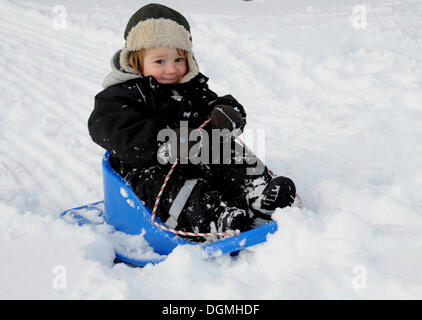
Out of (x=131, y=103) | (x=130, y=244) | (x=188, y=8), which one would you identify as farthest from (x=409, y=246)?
(x=188, y=8)

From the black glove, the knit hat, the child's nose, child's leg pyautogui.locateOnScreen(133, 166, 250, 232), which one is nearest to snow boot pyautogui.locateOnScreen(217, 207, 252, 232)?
child's leg pyautogui.locateOnScreen(133, 166, 250, 232)

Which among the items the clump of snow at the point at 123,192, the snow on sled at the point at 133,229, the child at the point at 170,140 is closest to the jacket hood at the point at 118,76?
the child at the point at 170,140

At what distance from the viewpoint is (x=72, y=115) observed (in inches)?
142

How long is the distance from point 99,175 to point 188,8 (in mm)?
5732

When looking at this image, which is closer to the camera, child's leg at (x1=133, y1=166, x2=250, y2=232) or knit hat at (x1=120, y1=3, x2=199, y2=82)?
child's leg at (x1=133, y1=166, x2=250, y2=232)

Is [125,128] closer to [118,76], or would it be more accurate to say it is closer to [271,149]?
[118,76]

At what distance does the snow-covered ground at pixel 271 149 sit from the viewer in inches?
60.1

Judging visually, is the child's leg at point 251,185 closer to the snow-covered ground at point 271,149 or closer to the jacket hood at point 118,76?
the snow-covered ground at point 271,149

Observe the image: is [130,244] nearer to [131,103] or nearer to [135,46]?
[131,103]

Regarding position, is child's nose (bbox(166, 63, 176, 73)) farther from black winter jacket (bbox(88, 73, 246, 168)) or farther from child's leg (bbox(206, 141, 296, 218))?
child's leg (bbox(206, 141, 296, 218))

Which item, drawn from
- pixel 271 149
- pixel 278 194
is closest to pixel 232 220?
pixel 278 194

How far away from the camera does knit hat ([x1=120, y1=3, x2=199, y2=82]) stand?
2.11 m

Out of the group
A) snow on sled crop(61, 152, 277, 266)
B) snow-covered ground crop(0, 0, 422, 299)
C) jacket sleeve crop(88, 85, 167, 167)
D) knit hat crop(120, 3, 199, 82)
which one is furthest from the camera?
knit hat crop(120, 3, 199, 82)

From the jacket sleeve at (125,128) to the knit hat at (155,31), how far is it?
187mm
